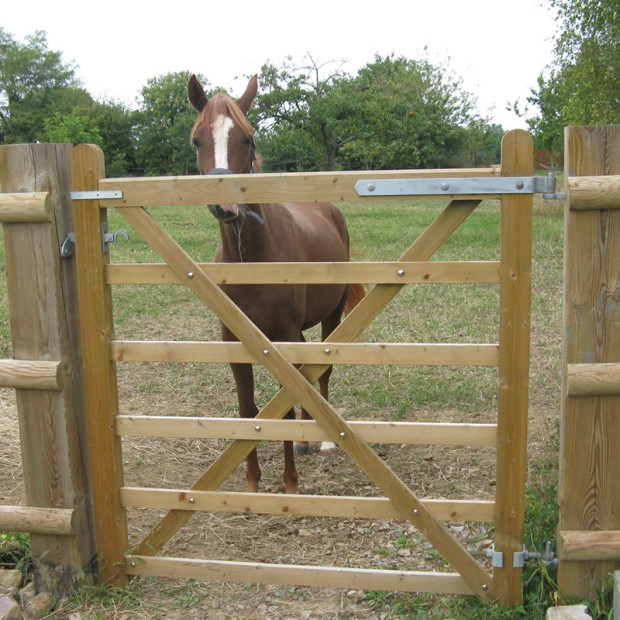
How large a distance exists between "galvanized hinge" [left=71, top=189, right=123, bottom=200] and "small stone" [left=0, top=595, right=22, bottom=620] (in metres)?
1.70

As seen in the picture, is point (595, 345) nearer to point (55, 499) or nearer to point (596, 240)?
point (596, 240)

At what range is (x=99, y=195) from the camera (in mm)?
2764

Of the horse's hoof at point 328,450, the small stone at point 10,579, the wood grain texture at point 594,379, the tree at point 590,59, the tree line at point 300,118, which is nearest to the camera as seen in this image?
the wood grain texture at point 594,379

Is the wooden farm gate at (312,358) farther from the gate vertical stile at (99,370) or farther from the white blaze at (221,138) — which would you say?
the white blaze at (221,138)

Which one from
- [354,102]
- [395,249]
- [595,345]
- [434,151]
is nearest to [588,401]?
[595,345]

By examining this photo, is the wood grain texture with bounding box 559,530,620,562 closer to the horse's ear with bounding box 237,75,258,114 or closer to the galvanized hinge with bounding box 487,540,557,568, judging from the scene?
the galvanized hinge with bounding box 487,540,557,568

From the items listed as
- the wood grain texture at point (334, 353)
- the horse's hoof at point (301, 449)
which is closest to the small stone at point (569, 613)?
the wood grain texture at point (334, 353)

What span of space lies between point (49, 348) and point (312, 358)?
115cm

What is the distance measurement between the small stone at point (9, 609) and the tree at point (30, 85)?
46534 mm

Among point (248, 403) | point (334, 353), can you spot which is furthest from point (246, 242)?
point (334, 353)

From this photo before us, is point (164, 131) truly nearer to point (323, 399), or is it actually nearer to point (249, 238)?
point (249, 238)

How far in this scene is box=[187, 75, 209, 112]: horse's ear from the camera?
4.08 m

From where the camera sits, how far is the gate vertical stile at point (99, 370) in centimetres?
280

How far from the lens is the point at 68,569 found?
2975 mm
